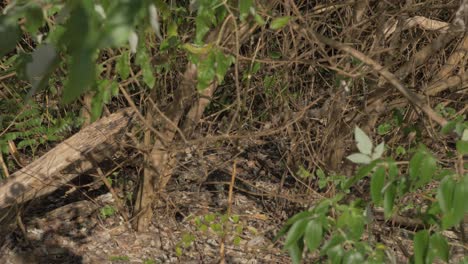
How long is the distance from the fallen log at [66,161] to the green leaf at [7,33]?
9.22 ft

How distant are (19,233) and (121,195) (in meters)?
0.71

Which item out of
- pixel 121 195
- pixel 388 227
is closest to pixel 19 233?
pixel 121 195

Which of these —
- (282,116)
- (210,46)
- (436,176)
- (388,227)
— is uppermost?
(210,46)

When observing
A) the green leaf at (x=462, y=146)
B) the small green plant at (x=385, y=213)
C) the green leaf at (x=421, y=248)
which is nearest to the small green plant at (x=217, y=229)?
the small green plant at (x=385, y=213)

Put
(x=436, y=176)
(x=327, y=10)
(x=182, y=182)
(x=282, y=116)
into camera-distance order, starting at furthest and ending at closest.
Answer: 1. (x=182, y=182)
2. (x=282, y=116)
3. (x=327, y=10)
4. (x=436, y=176)

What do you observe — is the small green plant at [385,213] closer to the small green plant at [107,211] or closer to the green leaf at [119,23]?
the green leaf at [119,23]

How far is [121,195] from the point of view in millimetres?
4414

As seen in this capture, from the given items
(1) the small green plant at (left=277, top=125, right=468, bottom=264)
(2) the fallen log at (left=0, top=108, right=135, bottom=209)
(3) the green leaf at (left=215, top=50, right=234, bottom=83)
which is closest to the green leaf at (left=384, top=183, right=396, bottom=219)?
(1) the small green plant at (left=277, top=125, right=468, bottom=264)

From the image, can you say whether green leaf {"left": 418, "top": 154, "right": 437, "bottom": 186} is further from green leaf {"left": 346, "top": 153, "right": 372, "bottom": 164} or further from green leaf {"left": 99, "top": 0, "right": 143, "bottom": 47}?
green leaf {"left": 99, "top": 0, "right": 143, "bottom": 47}

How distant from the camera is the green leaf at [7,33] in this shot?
979 mm

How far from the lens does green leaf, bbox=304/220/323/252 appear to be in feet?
6.15

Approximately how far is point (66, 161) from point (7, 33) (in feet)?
9.40

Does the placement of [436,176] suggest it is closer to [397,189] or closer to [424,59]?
[397,189]

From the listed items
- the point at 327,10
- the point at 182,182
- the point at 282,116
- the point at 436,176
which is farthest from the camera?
the point at 182,182
